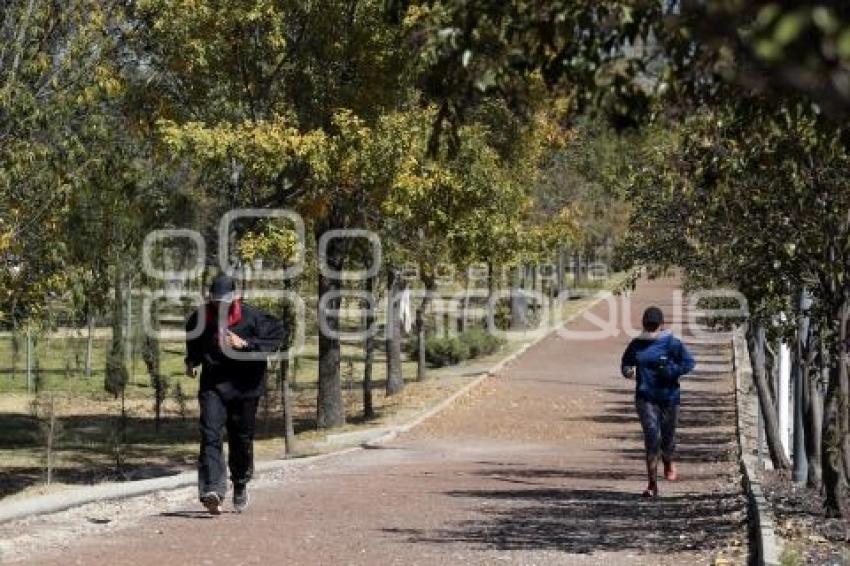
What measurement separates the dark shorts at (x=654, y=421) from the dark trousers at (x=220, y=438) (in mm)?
3435

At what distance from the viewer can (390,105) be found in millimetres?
19484

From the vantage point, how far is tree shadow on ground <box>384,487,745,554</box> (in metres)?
9.38

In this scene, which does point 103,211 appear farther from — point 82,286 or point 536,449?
point 536,449

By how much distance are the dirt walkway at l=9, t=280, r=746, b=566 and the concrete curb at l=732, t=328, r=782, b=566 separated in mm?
161

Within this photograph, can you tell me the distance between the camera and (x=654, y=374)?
40.2ft

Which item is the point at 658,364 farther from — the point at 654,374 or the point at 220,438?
the point at 220,438

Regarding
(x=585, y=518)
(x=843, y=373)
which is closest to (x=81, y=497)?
(x=585, y=518)

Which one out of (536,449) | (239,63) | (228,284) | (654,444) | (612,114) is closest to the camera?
(612,114)

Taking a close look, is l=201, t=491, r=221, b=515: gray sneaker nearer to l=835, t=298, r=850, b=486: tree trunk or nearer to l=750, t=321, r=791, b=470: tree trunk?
l=835, t=298, r=850, b=486: tree trunk

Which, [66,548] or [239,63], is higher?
[239,63]

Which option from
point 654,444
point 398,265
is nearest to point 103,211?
point 398,265

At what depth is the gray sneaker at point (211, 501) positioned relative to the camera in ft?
A: 33.0

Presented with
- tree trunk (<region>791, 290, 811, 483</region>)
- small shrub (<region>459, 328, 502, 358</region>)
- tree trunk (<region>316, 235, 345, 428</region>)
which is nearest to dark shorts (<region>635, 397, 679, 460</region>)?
tree trunk (<region>791, 290, 811, 483</region>)

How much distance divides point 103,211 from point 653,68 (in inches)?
584
